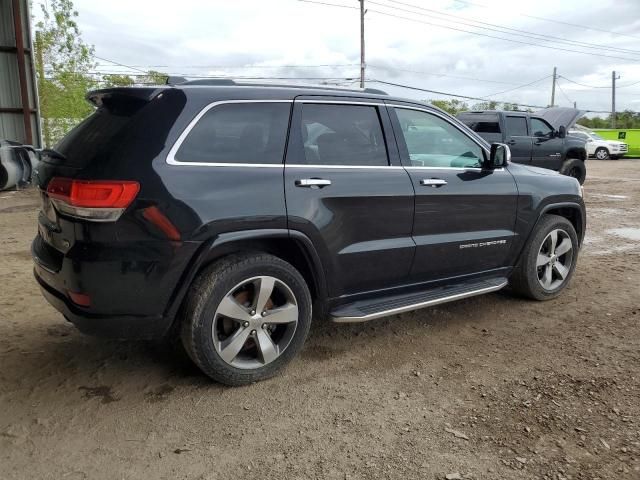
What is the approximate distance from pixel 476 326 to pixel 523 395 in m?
1.18

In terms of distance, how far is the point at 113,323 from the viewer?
296 centimetres

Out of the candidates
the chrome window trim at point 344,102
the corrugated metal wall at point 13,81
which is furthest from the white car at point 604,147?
the chrome window trim at point 344,102

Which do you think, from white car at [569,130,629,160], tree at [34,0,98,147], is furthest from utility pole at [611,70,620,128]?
tree at [34,0,98,147]

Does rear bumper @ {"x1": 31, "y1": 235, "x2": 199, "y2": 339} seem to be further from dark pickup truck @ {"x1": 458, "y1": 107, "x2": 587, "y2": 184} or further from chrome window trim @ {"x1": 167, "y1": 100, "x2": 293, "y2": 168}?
dark pickup truck @ {"x1": 458, "y1": 107, "x2": 587, "y2": 184}

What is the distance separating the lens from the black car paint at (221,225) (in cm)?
290

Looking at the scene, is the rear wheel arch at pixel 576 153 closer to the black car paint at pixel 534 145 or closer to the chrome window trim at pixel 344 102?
the black car paint at pixel 534 145

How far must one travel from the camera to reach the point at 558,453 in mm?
2695

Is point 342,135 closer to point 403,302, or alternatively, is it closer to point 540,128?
point 403,302

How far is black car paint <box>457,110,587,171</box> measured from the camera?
12883mm

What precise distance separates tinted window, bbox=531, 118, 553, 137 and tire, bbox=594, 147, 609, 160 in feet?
60.8

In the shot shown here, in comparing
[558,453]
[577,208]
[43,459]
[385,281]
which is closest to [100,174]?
[43,459]

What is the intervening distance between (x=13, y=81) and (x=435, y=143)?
14300 mm

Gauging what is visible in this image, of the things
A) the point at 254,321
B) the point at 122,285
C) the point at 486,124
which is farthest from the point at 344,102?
the point at 486,124

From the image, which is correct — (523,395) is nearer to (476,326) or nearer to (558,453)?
(558,453)
